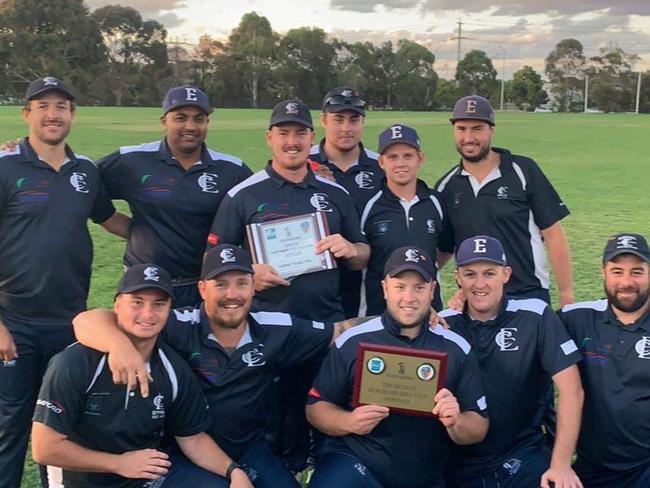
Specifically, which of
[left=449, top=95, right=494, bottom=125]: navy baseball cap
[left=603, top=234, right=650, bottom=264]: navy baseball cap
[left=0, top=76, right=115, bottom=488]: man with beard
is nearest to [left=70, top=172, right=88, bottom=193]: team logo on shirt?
[left=0, top=76, right=115, bottom=488]: man with beard

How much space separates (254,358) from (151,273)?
82 centimetres

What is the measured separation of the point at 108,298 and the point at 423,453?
6.06 meters

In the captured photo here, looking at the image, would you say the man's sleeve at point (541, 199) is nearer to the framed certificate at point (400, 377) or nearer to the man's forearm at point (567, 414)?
the man's forearm at point (567, 414)

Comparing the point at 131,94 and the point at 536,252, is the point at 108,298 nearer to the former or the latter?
the point at 536,252

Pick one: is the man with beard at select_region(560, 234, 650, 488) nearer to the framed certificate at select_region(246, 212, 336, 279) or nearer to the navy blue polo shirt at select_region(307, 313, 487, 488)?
the navy blue polo shirt at select_region(307, 313, 487, 488)

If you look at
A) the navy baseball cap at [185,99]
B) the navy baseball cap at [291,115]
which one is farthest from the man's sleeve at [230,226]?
the navy baseball cap at [185,99]

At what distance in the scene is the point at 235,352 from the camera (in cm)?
437

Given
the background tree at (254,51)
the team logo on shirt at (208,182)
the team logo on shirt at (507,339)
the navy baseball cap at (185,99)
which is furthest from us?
the background tree at (254,51)

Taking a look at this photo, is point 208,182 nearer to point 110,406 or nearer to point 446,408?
point 110,406

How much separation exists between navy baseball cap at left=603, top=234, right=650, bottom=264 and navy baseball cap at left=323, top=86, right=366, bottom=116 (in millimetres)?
2155

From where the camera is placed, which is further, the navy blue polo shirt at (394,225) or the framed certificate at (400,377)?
the navy blue polo shirt at (394,225)

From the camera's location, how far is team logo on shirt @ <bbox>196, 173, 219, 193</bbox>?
5.29 metres

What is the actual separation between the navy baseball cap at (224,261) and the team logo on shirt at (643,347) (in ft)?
7.40

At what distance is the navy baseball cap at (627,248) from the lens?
14.2 feet
